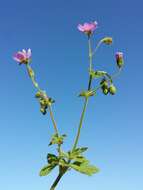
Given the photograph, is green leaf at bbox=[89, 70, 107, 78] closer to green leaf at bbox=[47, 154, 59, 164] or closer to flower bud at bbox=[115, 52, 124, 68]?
flower bud at bbox=[115, 52, 124, 68]

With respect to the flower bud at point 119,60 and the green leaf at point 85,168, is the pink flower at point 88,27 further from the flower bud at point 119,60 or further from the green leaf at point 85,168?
the green leaf at point 85,168

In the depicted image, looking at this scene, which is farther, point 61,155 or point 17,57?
point 17,57

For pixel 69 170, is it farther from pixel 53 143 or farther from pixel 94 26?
pixel 94 26

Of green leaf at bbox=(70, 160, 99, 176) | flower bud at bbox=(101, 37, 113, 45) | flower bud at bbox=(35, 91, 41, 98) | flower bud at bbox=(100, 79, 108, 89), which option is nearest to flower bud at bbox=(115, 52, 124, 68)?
flower bud at bbox=(101, 37, 113, 45)

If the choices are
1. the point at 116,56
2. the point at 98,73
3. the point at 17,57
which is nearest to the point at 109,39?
the point at 116,56

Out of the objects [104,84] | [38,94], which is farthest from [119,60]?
[38,94]

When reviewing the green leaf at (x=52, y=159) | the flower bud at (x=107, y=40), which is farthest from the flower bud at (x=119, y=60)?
the green leaf at (x=52, y=159)
